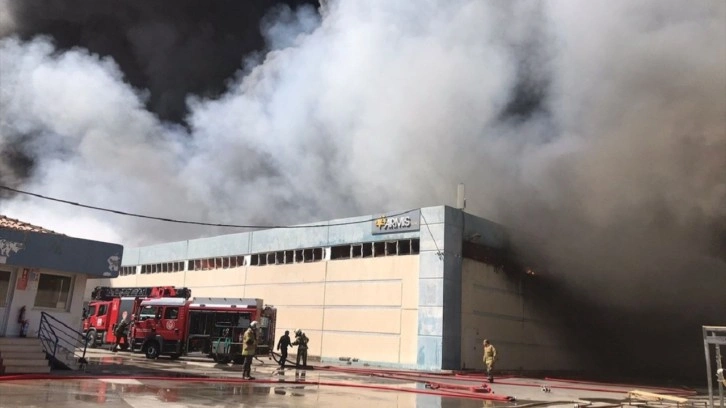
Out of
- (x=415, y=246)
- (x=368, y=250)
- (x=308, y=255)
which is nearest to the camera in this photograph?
(x=415, y=246)

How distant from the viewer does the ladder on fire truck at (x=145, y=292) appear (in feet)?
72.7

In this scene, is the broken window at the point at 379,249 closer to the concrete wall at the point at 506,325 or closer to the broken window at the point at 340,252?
the broken window at the point at 340,252

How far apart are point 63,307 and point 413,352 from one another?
12.3 meters

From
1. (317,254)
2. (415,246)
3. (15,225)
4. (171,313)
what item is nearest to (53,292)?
(15,225)

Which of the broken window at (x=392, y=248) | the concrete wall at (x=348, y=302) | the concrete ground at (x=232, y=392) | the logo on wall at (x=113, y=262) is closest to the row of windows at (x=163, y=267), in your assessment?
the concrete wall at (x=348, y=302)

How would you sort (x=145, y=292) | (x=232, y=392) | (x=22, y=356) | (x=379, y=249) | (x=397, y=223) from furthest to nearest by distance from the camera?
(x=379, y=249) < (x=145, y=292) < (x=397, y=223) < (x=22, y=356) < (x=232, y=392)

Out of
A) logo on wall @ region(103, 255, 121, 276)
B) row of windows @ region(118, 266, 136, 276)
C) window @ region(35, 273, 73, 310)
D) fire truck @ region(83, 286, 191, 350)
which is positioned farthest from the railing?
row of windows @ region(118, 266, 136, 276)

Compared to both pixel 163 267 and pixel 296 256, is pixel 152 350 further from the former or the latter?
pixel 163 267

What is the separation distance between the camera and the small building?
537 inches

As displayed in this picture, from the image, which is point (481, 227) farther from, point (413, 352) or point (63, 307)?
point (63, 307)

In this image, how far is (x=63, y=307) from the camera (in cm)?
1520

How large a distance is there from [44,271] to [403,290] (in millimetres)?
12769

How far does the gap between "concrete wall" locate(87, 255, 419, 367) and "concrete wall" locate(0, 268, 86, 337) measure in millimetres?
11356

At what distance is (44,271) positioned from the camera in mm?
14719
